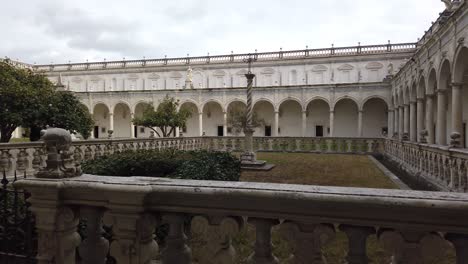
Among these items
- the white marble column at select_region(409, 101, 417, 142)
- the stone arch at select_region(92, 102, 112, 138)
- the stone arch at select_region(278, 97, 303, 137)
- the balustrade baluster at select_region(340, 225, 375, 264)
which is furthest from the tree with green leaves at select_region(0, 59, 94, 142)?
the stone arch at select_region(92, 102, 112, 138)

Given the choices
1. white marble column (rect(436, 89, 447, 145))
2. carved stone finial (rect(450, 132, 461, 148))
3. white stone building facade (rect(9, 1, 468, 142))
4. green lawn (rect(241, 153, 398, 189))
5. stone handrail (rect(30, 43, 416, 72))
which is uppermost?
stone handrail (rect(30, 43, 416, 72))

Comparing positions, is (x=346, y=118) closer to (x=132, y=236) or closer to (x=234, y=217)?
(x=234, y=217)

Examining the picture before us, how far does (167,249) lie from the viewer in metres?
2.15

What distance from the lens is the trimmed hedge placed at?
730cm

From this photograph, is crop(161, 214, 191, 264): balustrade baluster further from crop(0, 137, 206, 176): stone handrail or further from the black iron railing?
crop(0, 137, 206, 176): stone handrail

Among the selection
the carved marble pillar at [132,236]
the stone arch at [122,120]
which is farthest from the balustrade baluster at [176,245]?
the stone arch at [122,120]

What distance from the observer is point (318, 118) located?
134 ft

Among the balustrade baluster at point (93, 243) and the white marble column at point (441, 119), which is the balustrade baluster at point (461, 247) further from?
the white marble column at point (441, 119)

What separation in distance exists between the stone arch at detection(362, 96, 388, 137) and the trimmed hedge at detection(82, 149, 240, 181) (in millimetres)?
33215

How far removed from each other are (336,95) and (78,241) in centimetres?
3593

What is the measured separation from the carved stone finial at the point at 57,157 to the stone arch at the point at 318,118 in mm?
39078

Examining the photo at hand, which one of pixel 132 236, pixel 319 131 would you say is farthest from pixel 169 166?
pixel 319 131

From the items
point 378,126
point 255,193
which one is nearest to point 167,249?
point 255,193

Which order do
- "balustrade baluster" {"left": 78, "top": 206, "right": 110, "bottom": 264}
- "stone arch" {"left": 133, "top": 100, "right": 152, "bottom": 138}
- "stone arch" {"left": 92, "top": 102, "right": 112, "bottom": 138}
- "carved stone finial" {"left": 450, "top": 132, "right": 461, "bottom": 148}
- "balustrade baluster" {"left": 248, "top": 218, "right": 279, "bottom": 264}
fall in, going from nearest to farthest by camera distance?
1. "balustrade baluster" {"left": 248, "top": 218, "right": 279, "bottom": 264}
2. "balustrade baluster" {"left": 78, "top": 206, "right": 110, "bottom": 264}
3. "carved stone finial" {"left": 450, "top": 132, "right": 461, "bottom": 148}
4. "stone arch" {"left": 133, "top": 100, "right": 152, "bottom": 138}
5. "stone arch" {"left": 92, "top": 102, "right": 112, "bottom": 138}
